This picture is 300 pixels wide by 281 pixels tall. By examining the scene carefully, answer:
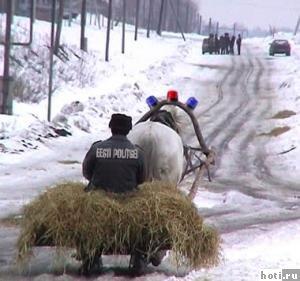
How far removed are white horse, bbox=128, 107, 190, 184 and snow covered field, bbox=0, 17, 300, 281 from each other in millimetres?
1062

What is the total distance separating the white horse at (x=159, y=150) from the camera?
318 inches

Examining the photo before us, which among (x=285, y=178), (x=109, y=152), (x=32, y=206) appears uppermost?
(x=109, y=152)

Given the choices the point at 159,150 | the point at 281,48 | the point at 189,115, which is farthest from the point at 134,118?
the point at 281,48

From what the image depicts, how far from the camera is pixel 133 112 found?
87.8 ft

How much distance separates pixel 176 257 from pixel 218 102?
2547 centimetres

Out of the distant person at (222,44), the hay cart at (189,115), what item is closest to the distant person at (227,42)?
the distant person at (222,44)

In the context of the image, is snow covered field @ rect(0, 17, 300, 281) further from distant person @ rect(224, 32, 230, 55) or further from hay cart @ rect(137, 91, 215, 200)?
distant person @ rect(224, 32, 230, 55)

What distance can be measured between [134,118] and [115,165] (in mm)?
17358

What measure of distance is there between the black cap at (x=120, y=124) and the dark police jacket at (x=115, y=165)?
57 millimetres

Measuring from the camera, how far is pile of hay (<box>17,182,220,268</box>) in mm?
6934

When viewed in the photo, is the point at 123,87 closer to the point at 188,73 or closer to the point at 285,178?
the point at 188,73

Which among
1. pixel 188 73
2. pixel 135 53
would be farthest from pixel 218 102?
pixel 135 53

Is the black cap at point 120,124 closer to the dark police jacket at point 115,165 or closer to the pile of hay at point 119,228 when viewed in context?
the dark police jacket at point 115,165

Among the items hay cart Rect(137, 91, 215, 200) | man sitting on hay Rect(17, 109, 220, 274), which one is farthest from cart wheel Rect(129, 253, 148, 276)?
hay cart Rect(137, 91, 215, 200)
